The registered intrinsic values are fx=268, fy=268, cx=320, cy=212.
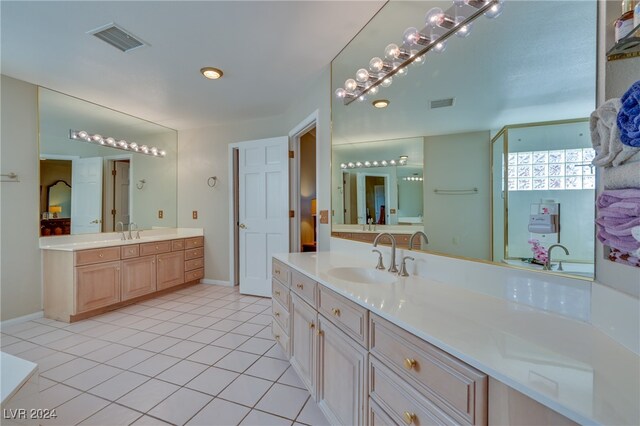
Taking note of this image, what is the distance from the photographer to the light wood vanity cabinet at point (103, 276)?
110 inches

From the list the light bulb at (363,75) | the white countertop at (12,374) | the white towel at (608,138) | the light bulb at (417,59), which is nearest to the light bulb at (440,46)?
the light bulb at (417,59)

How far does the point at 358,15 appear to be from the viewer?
187 cm

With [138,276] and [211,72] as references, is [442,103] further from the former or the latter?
[138,276]

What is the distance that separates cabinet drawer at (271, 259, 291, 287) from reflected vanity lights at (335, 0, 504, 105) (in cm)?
135

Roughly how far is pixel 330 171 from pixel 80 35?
2.20 m

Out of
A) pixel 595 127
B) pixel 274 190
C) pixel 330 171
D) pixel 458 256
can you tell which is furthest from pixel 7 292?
pixel 595 127

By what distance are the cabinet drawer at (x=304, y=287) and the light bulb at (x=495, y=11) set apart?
4.85 ft

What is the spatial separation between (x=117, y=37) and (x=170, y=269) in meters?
2.82

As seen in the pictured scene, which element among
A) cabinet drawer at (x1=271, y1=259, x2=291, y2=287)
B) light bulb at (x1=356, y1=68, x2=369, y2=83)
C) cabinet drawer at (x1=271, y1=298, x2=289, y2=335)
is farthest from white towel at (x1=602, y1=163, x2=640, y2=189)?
cabinet drawer at (x1=271, y1=298, x2=289, y2=335)

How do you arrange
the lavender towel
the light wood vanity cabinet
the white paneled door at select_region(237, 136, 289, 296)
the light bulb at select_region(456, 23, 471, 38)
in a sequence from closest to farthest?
the lavender towel → the light bulb at select_region(456, 23, 471, 38) → the light wood vanity cabinet → the white paneled door at select_region(237, 136, 289, 296)

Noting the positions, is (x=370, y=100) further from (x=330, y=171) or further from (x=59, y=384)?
(x=59, y=384)

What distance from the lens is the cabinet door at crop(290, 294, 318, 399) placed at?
4.91ft

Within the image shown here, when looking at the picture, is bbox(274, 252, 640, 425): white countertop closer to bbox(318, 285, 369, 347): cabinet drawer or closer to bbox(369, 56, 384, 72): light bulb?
bbox(318, 285, 369, 347): cabinet drawer

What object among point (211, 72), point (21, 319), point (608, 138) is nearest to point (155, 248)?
point (21, 319)
